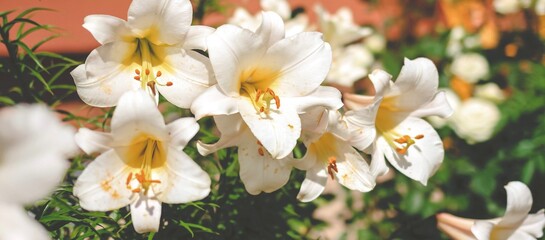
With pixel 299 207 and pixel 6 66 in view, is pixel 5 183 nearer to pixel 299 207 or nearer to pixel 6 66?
pixel 6 66

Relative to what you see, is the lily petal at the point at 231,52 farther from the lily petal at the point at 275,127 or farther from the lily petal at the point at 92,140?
the lily petal at the point at 92,140

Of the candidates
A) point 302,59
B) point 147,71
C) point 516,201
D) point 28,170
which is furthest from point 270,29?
point 516,201

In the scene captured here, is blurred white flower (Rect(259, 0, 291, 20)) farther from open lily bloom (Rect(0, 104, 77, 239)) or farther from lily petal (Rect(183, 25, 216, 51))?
open lily bloom (Rect(0, 104, 77, 239))

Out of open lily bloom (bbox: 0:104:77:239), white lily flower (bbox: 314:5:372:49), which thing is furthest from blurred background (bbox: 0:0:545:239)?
open lily bloom (bbox: 0:104:77:239)

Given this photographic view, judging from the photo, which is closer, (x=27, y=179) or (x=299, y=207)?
(x=27, y=179)

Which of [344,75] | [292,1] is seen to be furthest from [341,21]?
[292,1]

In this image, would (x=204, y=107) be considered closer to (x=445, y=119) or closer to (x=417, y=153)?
(x=417, y=153)
